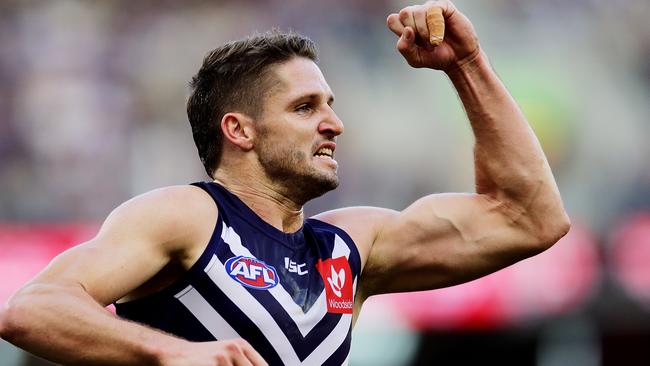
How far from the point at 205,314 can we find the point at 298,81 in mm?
1114

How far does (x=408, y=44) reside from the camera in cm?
480

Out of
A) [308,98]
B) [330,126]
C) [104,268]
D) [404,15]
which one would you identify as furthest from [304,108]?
[104,268]

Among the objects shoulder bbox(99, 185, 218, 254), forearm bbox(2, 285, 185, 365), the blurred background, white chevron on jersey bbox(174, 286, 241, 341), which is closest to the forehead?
shoulder bbox(99, 185, 218, 254)

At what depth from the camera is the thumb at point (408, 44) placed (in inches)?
187

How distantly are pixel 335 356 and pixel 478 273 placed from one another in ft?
2.88

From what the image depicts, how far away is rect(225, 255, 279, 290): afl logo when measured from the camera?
14.3 feet

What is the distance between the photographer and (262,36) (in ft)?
Result: 16.5

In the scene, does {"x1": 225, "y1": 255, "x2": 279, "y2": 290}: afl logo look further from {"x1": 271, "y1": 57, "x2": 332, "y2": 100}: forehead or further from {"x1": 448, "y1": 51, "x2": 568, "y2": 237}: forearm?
{"x1": 448, "y1": 51, "x2": 568, "y2": 237}: forearm

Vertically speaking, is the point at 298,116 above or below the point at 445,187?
above

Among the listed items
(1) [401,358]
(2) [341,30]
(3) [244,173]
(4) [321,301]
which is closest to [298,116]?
(3) [244,173]

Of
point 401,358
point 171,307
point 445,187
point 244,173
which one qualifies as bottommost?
point 401,358

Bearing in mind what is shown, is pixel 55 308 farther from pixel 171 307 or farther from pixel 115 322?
pixel 171 307

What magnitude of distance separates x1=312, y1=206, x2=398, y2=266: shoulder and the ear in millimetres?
494

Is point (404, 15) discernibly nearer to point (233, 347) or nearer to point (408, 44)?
point (408, 44)
